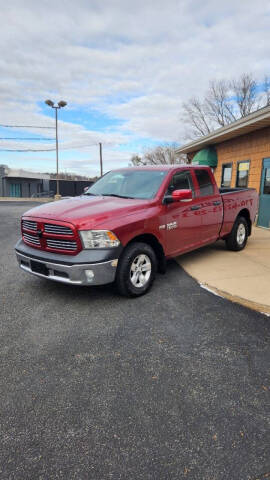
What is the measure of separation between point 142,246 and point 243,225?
3.75m

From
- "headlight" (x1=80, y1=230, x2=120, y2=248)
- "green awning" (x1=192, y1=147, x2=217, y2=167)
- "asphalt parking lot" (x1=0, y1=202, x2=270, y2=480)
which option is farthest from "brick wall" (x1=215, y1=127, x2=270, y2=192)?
"headlight" (x1=80, y1=230, x2=120, y2=248)

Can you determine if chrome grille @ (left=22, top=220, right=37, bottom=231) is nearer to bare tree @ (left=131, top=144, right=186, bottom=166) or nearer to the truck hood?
the truck hood

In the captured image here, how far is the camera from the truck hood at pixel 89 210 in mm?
3740

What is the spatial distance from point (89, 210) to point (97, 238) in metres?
0.48

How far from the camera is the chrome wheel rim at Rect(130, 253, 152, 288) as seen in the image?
4.13 meters

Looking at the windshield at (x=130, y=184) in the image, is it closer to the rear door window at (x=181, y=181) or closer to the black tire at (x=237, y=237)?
the rear door window at (x=181, y=181)

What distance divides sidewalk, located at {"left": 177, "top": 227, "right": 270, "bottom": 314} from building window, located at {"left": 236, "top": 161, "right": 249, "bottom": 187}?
13.7 feet

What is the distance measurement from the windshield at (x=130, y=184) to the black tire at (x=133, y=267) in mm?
954

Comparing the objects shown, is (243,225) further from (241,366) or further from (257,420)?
(257,420)

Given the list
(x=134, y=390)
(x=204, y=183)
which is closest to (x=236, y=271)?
(x=204, y=183)

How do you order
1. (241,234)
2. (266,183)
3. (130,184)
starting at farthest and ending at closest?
(266,183)
(241,234)
(130,184)

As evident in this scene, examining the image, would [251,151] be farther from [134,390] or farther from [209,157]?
[134,390]

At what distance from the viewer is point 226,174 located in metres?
12.6

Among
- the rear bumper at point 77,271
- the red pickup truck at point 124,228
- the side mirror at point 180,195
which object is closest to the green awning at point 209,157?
the red pickup truck at point 124,228
